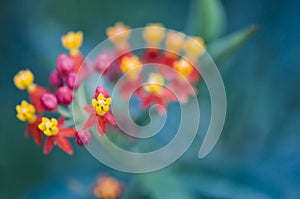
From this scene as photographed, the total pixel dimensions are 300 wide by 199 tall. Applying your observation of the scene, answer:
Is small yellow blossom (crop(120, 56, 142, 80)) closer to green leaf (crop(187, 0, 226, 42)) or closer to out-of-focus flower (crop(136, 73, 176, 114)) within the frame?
out-of-focus flower (crop(136, 73, 176, 114))

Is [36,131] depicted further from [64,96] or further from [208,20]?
[208,20]

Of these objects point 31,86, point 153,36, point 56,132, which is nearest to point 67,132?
point 56,132

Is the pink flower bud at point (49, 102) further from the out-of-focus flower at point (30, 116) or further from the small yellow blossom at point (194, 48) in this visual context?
the small yellow blossom at point (194, 48)

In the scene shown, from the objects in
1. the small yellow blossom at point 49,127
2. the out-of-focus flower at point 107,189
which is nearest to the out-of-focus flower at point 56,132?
the small yellow blossom at point 49,127

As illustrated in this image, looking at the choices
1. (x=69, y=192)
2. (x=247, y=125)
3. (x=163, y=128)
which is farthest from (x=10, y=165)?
(x=247, y=125)

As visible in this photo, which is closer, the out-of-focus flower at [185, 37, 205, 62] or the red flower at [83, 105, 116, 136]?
the red flower at [83, 105, 116, 136]

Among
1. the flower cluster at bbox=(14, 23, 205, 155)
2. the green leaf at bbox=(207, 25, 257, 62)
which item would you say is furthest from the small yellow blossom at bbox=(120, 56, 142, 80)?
the green leaf at bbox=(207, 25, 257, 62)

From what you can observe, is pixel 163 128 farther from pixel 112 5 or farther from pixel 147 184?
pixel 112 5

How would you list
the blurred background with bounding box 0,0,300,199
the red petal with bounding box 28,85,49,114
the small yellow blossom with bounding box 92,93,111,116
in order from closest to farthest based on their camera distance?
1. the small yellow blossom with bounding box 92,93,111,116
2. the red petal with bounding box 28,85,49,114
3. the blurred background with bounding box 0,0,300,199
